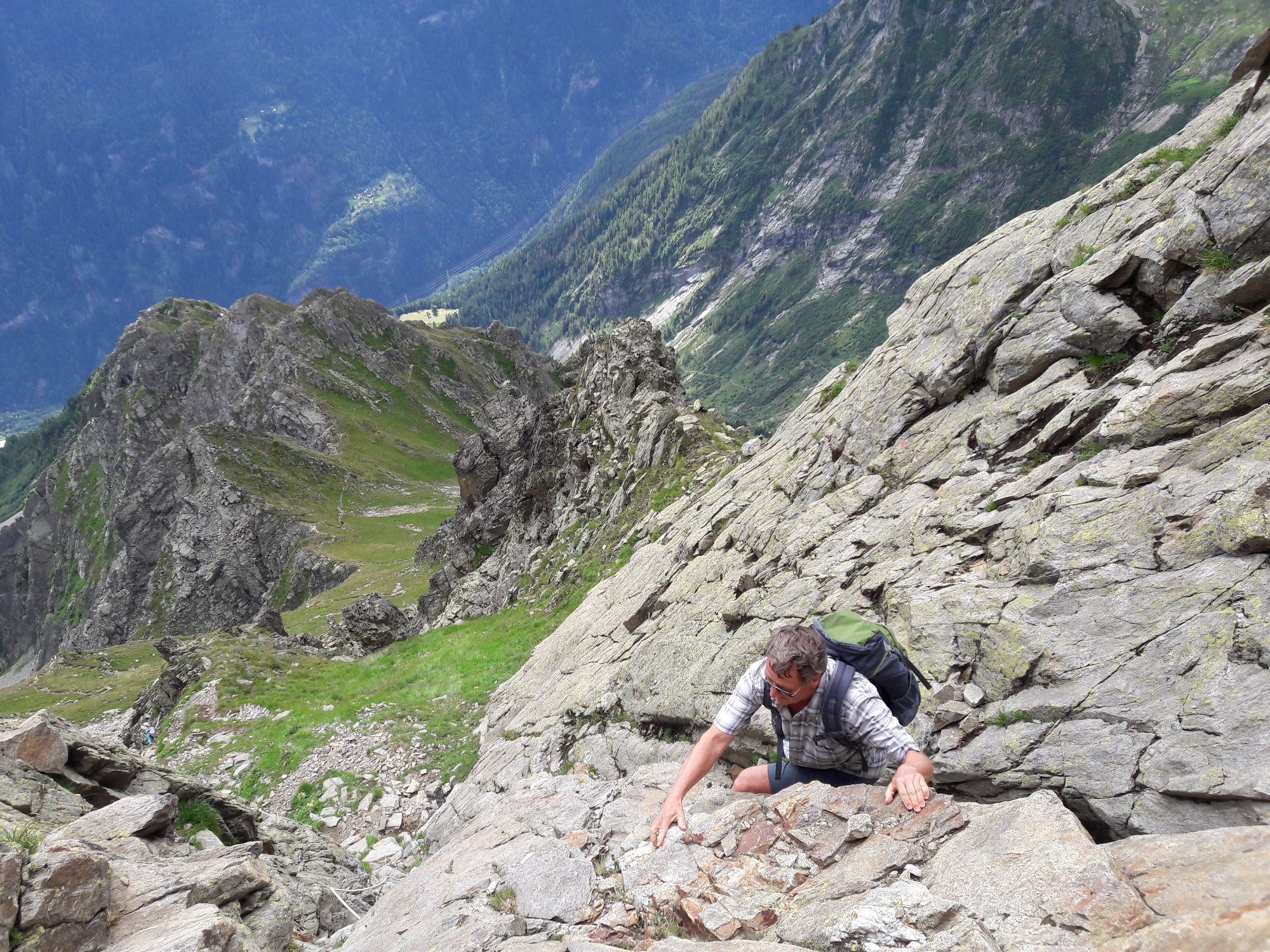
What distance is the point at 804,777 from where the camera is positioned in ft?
29.5

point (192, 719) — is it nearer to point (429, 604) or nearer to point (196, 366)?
point (429, 604)

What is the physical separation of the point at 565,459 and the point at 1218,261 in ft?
144

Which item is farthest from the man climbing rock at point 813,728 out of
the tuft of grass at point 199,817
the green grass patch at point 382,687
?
the green grass patch at point 382,687

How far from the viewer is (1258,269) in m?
10.4

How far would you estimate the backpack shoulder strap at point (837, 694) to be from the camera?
301 inches

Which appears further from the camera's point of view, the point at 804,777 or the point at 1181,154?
the point at 1181,154

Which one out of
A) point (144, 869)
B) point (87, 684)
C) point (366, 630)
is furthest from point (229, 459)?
point (144, 869)

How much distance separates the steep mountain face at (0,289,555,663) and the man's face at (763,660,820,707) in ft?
279

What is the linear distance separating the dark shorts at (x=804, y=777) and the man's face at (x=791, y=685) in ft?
5.45

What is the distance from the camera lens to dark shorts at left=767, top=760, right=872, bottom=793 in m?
8.59

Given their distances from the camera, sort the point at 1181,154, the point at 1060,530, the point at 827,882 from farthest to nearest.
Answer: the point at 1181,154, the point at 1060,530, the point at 827,882

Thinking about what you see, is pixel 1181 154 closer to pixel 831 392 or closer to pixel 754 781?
pixel 831 392

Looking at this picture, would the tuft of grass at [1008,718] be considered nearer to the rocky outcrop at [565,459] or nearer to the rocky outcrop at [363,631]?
the rocky outcrop at [565,459]

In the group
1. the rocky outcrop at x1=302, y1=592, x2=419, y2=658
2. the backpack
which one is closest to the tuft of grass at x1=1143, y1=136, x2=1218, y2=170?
the backpack
